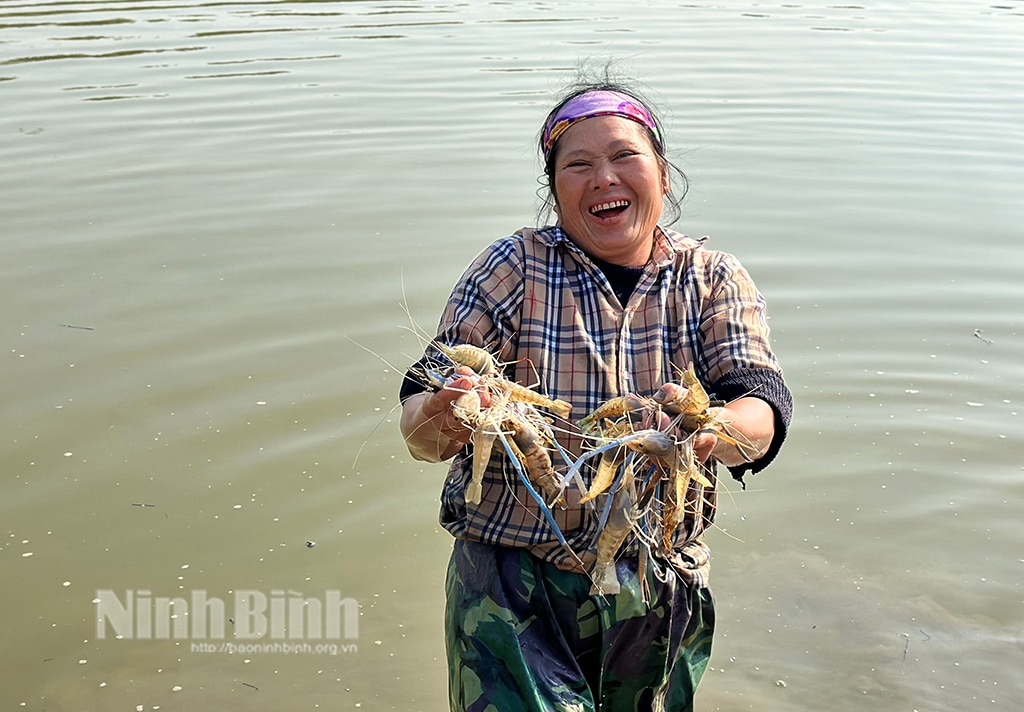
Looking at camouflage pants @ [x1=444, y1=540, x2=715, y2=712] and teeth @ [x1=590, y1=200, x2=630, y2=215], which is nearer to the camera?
camouflage pants @ [x1=444, y1=540, x2=715, y2=712]

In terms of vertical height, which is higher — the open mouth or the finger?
the open mouth

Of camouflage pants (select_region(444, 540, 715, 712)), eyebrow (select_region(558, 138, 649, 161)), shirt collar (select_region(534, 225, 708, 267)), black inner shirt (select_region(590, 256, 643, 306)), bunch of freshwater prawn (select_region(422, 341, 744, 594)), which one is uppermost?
eyebrow (select_region(558, 138, 649, 161))

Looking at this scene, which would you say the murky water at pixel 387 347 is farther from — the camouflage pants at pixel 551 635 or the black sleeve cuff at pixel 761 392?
the black sleeve cuff at pixel 761 392

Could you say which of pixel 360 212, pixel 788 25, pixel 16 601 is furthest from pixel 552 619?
pixel 788 25

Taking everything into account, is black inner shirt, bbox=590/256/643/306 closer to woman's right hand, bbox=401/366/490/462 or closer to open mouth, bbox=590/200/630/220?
open mouth, bbox=590/200/630/220

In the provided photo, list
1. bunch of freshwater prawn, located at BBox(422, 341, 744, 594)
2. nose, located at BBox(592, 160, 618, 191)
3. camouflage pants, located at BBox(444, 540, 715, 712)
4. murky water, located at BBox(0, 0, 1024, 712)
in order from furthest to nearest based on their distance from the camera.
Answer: murky water, located at BBox(0, 0, 1024, 712), nose, located at BBox(592, 160, 618, 191), camouflage pants, located at BBox(444, 540, 715, 712), bunch of freshwater prawn, located at BBox(422, 341, 744, 594)

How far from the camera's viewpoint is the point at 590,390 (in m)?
2.76

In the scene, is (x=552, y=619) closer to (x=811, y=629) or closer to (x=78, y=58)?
(x=811, y=629)

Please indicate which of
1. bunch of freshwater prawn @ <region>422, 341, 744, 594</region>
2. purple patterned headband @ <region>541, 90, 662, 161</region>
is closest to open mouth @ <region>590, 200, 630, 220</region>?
purple patterned headband @ <region>541, 90, 662, 161</region>

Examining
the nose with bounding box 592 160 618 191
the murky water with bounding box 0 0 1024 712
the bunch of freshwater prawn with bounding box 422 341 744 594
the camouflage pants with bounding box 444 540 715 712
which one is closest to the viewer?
the bunch of freshwater prawn with bounding box 422 341 744 594

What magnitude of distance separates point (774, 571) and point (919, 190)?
4.51 m

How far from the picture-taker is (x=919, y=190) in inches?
321

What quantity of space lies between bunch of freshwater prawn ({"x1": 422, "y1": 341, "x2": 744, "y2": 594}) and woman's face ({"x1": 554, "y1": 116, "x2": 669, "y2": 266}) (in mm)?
393

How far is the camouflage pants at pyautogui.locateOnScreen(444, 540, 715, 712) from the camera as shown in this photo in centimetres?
269
